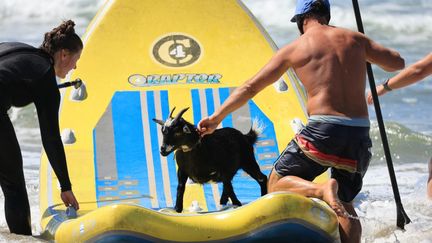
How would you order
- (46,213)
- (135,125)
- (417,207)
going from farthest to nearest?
(135,125), (417,207), (46,213)

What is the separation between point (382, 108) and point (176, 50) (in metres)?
4.72

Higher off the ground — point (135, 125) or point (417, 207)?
point (135, 125)

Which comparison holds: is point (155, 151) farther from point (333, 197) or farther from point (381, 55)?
point (333, 197)

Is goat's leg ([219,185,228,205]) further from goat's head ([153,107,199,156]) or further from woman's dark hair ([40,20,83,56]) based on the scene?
woman's dark hair ([40,20,83,56])

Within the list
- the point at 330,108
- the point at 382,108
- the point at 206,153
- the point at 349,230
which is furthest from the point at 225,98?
the point at 382,108

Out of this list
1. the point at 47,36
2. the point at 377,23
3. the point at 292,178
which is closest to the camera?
the point at 292,178

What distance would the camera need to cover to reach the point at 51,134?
412 cm

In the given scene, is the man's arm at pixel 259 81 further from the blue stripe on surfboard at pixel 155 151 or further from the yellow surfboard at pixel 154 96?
the blue stripe on surfboard at pixel 155 151

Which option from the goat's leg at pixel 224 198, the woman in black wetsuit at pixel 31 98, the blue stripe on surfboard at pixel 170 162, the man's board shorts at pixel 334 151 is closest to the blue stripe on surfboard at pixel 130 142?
the blue stripe on surfboard at pixel 170 162

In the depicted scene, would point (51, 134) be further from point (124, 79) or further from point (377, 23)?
point (377, 23)

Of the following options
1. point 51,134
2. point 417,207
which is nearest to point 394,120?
point 417,207

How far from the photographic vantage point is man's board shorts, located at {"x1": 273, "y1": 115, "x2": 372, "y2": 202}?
383cm

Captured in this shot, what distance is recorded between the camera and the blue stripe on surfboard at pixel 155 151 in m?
5.23

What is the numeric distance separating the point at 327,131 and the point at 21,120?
6.24 metres
